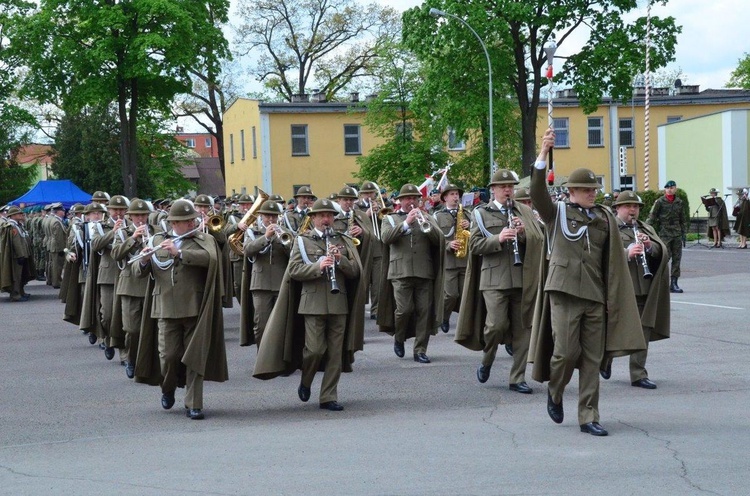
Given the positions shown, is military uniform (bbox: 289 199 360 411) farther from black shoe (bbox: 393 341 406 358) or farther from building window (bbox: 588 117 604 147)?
building window (bbox: 588 117 604 147)

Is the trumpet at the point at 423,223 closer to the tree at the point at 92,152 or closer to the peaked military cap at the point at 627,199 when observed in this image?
the peaked military cap at the point at 627,199

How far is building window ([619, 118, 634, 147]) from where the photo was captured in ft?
195

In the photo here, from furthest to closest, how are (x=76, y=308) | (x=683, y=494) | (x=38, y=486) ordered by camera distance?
(x=76, y=308), (x=38, y=486), (x=683, y=494)

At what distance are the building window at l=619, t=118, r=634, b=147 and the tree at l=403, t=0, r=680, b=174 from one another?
18427 millimetres

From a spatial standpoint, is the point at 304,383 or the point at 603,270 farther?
the point at 304,383

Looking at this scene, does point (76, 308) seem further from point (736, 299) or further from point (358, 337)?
point (736, 299)

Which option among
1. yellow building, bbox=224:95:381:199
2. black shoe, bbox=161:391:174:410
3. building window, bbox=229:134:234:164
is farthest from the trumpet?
building window, bbox=229:134:234:164

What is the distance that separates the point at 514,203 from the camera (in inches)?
446

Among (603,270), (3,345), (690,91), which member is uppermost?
(690,91)

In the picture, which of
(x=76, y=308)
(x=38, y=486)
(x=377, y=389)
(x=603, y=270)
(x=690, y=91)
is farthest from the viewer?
(x=690, y=91)

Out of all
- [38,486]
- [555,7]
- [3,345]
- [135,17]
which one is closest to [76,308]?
[3,345]

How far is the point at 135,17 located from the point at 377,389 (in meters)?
30.3

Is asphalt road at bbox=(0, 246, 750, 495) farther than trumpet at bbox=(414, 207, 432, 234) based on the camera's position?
No

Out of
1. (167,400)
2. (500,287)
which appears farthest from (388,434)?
(500,287)
